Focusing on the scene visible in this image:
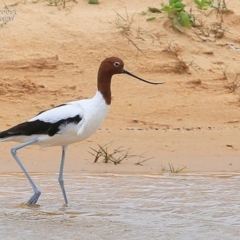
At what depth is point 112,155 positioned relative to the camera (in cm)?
768

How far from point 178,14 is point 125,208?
4507 millimetres

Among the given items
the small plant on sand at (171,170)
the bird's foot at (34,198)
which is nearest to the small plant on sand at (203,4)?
the small plant on sand at (171,170)

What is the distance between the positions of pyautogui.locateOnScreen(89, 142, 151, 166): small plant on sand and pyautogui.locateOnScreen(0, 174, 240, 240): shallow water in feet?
0.91

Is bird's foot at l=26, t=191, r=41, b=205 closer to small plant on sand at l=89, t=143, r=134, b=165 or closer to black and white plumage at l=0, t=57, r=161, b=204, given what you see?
black and white plumage at l=0, t=57, r=161, b=204

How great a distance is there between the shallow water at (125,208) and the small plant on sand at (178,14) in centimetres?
332

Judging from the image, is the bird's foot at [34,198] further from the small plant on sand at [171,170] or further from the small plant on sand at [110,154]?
the small plant on sand at [171,170]

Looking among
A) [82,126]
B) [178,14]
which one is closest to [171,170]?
[82,126]

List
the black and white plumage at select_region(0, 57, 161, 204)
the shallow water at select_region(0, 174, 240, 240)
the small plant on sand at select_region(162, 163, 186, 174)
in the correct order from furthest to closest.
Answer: the small plant on sand at select_region(162, 163, 186, 174) < the black and white plumage at select_region(0, 57, 161, 204) < the shallow water at select_region(0, 174, 240, 240)

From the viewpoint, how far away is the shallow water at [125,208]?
228 inches

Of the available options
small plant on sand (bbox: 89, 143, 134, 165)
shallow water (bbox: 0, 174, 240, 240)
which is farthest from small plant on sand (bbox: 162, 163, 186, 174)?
small plant on sand (bbox: 89, 143, 134, 165)

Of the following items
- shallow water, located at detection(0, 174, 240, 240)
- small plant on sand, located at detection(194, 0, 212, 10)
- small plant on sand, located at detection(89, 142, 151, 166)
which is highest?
shallow water, located at detection(0, 174, 240, 240)

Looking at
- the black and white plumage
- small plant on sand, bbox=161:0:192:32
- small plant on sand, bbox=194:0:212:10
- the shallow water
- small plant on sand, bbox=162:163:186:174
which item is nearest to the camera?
the shallow water

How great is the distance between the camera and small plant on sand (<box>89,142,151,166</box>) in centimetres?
760

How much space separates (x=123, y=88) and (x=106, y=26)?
111 cm
